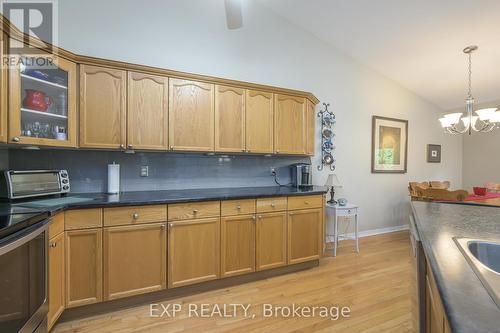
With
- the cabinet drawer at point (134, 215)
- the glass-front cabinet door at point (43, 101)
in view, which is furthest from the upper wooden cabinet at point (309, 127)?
the glass-front cabinet door at point (43, 101)

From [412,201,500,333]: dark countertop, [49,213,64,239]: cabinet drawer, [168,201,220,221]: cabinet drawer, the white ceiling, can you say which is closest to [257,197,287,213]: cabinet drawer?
[168,201,220,221]: cabinet drawer

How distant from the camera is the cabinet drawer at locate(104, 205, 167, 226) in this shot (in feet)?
6.63

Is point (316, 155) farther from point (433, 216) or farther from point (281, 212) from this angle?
point (433, 216)

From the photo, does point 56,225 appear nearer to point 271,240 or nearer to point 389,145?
point 271,240

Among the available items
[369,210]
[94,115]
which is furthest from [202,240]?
[369,210]

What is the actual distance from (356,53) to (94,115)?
12.3 feet

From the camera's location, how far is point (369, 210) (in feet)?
14.2

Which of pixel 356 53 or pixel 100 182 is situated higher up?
pixel 356 53

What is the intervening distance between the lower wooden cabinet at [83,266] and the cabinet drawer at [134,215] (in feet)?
0.40

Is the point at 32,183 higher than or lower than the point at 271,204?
higher

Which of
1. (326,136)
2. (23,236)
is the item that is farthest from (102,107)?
(326,136)

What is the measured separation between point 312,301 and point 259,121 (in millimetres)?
1904

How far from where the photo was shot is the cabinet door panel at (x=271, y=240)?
264 centimetres

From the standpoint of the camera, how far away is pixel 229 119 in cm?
279
